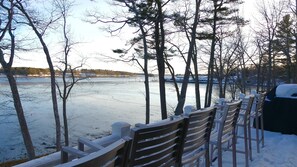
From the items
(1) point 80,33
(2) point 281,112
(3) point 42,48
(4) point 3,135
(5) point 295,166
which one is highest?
(1) point 80,33

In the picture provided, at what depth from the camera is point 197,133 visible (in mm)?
1926

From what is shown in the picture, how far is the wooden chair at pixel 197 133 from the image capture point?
179cm

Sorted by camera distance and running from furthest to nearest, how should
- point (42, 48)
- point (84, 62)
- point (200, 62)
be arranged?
1. point (200, 62)
2. point (84, 62)
3. point (42, 48)

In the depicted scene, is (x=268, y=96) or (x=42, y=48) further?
(x=42, y=48)

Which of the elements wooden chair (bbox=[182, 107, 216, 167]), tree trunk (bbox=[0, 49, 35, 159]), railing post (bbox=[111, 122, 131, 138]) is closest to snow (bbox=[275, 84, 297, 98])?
wooden chair (bbox=[182, 107, 216, 167])

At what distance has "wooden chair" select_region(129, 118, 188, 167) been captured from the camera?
1220 millimetres

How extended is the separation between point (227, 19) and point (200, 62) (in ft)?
16.5

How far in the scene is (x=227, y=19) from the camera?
1736 cm

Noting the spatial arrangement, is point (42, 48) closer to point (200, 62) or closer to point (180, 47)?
point (180, 47)

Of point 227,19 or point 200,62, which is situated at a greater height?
point 227,19

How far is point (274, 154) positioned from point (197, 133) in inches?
97.0

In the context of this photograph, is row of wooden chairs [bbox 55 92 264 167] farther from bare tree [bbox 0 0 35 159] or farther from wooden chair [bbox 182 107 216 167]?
bare tree [bbox 0 0 35 159]

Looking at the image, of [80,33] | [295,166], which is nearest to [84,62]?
[80,33]

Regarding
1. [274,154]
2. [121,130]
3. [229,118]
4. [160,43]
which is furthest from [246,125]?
[160,43]
